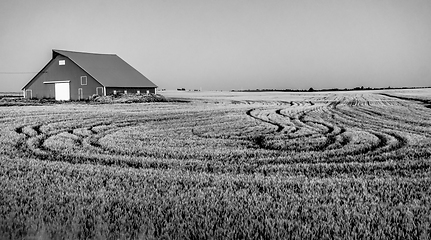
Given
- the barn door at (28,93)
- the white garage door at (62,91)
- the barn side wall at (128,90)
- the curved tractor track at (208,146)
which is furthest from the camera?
the barn door at (28,93)

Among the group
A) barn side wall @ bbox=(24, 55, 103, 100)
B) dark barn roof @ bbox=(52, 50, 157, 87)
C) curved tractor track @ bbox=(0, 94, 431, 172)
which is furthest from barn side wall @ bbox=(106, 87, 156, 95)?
curved tractor track @ bbox=(0, 94, 431, 172)

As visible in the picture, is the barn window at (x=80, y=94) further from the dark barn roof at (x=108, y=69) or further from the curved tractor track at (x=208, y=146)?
the curved tractor track at (x=208, y=146)

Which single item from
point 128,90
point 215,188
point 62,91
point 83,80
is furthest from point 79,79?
point 215,188

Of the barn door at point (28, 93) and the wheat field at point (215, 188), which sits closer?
the wheat field at point (215, 188)

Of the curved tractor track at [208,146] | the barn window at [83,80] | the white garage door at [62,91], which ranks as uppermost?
the barn window at [83,80]

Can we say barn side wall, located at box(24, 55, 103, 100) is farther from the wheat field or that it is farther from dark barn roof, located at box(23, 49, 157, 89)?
the wheat field

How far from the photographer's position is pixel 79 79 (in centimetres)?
5156

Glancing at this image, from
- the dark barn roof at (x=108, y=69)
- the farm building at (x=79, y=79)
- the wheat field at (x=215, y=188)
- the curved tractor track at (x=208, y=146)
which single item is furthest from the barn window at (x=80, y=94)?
the wheat field at (x=215, y=188)

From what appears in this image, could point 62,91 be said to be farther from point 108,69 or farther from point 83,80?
point 108,69

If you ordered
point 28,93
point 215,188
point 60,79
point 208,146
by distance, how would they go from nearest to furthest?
point 215,188 → point 208,146 → point 60,79 → point 28,93

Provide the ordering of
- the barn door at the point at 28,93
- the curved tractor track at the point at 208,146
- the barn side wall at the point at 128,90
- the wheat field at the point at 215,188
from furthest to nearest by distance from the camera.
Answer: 1. the barn door at the point at 28,93
2. the barn side wall at the point at 128,90
3. the curved tractor track at the point at 208,146
4. the wheat field at the point at 215,188

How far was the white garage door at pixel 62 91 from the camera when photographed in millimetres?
52719

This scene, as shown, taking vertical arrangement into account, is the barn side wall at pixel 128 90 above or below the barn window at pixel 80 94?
above

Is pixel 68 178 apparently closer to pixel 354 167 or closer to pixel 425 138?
pixel 354 167
